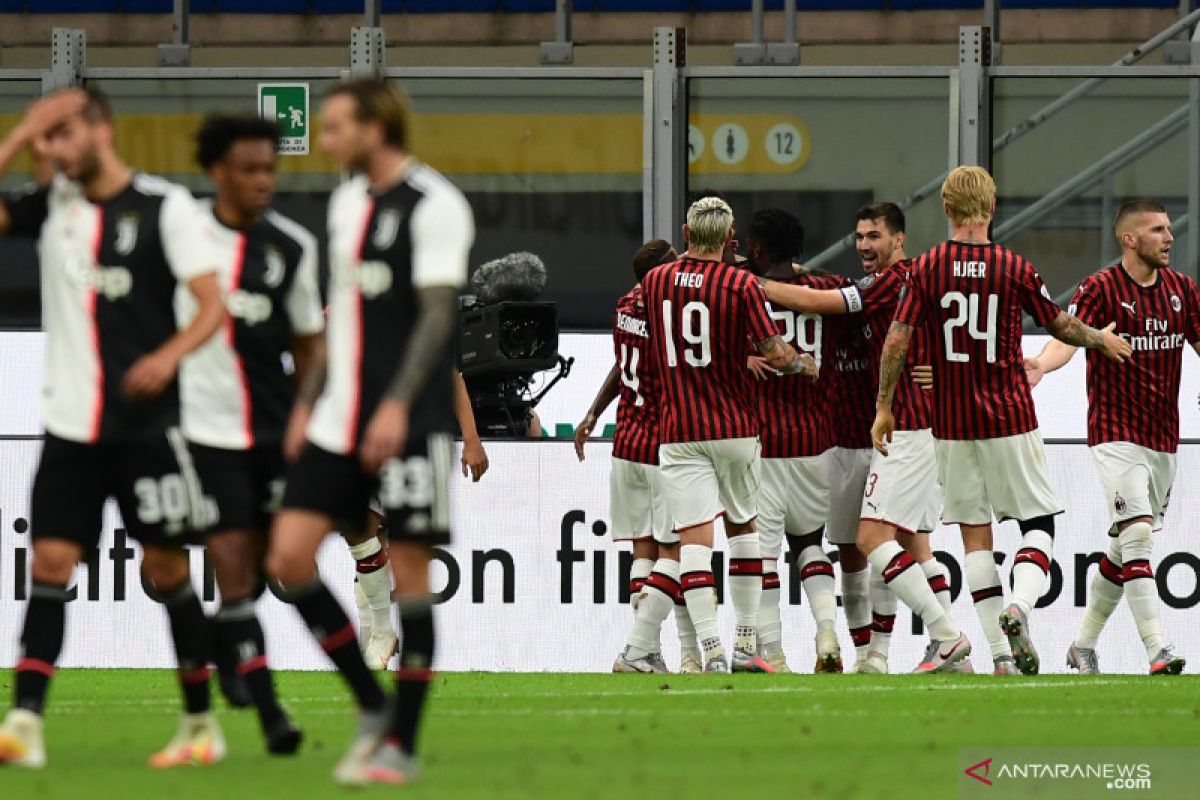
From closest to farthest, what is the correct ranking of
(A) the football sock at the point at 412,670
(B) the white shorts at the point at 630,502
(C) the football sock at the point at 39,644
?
1. (A) the football sock at the point at 412,670
2. (C) the football sock at the point at 39,644
3. (B) the white shorts at the point at 630,502

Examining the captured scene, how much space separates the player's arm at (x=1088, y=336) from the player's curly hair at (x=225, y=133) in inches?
166

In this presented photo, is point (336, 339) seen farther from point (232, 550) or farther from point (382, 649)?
point (382, 649)

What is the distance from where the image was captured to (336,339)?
5754mm

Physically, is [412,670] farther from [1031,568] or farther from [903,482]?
[903,482]

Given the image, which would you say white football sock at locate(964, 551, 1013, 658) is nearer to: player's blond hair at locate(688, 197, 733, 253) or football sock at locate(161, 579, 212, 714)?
player's blond hair at locate(688, 197, 733, 253)

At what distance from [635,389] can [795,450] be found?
2.59 feet

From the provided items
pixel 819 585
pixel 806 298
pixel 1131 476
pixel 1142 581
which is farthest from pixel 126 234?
pixel 1142 581

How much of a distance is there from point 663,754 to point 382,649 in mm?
4758

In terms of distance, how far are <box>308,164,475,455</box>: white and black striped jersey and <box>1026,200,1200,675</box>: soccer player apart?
17.5 ft

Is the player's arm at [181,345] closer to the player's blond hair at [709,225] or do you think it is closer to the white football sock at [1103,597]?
the player's blond hair at [709,225]

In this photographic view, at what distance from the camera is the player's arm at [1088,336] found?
396 inches

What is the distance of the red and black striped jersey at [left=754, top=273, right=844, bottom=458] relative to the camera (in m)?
10.9

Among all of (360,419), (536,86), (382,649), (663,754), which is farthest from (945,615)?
(536,86)

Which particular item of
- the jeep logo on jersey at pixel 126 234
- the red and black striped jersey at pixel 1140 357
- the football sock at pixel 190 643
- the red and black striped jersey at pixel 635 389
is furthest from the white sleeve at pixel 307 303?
the red and black striped jersey at pixel 1140 357
